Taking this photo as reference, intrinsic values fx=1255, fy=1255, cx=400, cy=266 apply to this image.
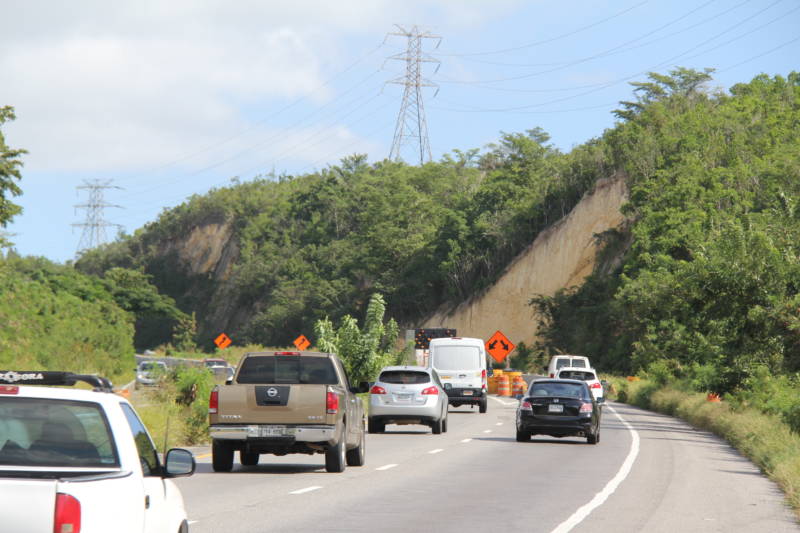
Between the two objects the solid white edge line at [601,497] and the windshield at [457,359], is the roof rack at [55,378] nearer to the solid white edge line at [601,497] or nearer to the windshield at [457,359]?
the solid white edge line at [601,497]

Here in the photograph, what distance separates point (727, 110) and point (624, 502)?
240 feet

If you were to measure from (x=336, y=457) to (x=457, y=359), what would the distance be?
22.5 m

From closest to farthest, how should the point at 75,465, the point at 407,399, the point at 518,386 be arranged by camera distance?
the point at 75,465, the point at 407,399, the point at 518,386

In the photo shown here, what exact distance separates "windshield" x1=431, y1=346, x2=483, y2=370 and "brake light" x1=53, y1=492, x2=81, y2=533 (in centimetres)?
3487

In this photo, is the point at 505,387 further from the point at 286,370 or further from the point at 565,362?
the point at 286,370

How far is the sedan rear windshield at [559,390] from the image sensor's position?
87.8 feet

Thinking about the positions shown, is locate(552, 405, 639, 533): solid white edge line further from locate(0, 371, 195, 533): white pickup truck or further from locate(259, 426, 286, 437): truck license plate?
locate(0, 371, 195, 533): white pickup truck

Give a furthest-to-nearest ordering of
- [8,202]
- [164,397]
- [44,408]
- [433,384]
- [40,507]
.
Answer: [8,202], [433,384], [164,397], [44,408], [40,507]

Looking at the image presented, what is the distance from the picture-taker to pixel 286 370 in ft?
59.7

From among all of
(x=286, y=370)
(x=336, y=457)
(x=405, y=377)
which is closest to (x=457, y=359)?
(x=405, y=377)

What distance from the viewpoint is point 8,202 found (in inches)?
1987

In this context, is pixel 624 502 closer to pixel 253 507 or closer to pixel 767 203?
pixel 253 507

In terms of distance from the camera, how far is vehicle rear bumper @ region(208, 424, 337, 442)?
17297 mm

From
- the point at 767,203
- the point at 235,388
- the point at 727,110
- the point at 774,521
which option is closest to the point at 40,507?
the point at 774,521
